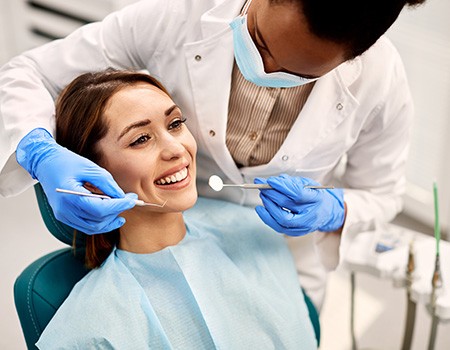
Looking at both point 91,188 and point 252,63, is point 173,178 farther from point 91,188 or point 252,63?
point 252,63

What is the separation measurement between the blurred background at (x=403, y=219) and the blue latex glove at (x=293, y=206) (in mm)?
1059

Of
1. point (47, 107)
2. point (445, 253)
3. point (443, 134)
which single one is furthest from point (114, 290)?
point (443, 134)

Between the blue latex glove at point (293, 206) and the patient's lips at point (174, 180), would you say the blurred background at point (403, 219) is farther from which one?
the patient's lips at point (174, 180)

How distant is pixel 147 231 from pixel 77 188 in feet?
1.03

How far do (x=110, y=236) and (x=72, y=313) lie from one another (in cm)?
27

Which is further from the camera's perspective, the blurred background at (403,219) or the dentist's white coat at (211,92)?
the blurred background at (403,219)

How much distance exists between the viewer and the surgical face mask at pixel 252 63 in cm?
136

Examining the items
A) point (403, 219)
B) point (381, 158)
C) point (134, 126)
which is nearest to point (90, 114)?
point (134, 126)

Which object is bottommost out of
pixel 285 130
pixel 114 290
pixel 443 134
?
pixel 443 134

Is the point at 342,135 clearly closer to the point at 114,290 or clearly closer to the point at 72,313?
the point at 114,290

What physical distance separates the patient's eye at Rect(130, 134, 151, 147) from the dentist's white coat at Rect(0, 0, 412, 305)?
194mm

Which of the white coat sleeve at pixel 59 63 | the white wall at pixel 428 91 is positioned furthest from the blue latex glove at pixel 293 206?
the white wall at pixel 428 91

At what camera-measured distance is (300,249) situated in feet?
6.37

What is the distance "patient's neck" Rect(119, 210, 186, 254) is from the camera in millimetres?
1575
